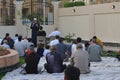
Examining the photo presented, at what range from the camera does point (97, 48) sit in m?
21.3

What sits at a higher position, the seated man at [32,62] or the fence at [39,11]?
the fence at [39,11]

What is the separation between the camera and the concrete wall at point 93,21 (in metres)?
28.5

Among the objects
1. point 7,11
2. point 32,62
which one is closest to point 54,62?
point 32,62

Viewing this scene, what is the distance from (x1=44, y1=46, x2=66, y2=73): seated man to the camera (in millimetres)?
17344

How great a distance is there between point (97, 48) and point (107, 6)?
8.50 m

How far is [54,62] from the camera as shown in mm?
17344

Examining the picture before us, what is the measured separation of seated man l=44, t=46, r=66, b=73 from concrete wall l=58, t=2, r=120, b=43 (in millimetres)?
10960

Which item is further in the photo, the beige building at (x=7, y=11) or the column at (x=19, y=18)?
the beige building at (x=7, y=11)

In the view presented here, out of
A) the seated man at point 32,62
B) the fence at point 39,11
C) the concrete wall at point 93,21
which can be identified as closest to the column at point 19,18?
the fence at point 39,11

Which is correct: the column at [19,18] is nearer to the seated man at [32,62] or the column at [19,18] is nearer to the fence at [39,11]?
the fence at [39,11]

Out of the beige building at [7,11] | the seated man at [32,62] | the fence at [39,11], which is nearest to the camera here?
the seated man at [32,62]

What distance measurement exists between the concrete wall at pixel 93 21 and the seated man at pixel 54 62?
431 inches

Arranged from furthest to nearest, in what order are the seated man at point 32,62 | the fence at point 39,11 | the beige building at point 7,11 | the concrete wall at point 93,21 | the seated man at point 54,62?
the beige building at point 7,11 < the fence at point 39,11 < the concrete wall at point 93,21 < the seated man at point 54,62 < the seated man at point 32,62

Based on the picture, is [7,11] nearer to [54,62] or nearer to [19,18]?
[19,18]
